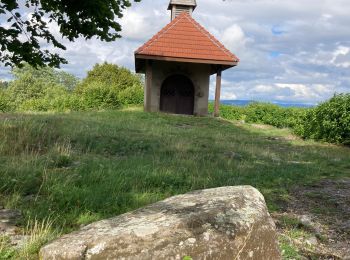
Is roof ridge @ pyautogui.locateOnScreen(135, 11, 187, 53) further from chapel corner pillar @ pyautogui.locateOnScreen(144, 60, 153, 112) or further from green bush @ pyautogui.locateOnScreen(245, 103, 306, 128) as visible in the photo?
green bush @ pyautogui.locateOnScreen(245, 103, 306, 128)

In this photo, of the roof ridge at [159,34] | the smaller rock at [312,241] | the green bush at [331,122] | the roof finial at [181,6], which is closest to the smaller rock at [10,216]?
the smaller rock at [312,241]

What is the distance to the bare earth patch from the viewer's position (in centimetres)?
373

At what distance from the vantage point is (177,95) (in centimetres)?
2034

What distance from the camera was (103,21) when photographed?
29.4 feet

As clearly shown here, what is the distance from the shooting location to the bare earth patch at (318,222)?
3.73 meters

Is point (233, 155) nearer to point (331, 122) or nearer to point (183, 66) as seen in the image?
point (331, 122)

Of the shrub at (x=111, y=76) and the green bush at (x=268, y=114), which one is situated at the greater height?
the shrub at (x=111, y=76)

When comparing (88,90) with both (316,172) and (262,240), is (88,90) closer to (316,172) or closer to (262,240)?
(316,172)

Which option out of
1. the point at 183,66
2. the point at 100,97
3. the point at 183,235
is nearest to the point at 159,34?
the point at 183,66

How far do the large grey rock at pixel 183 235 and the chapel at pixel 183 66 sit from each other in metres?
15.5

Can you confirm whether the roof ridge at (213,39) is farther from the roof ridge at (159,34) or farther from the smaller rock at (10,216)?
the smaller rock at (10,216)

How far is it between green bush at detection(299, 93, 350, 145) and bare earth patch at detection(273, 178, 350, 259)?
7.44 meters

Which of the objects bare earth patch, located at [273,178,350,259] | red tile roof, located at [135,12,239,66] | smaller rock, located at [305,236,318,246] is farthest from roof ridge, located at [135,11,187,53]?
smaller rock, located at [305,236,318,246]

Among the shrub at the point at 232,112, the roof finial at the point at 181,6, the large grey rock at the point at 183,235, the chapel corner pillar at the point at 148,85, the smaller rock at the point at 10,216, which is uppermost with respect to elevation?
the roof finial at the point at 181,6
